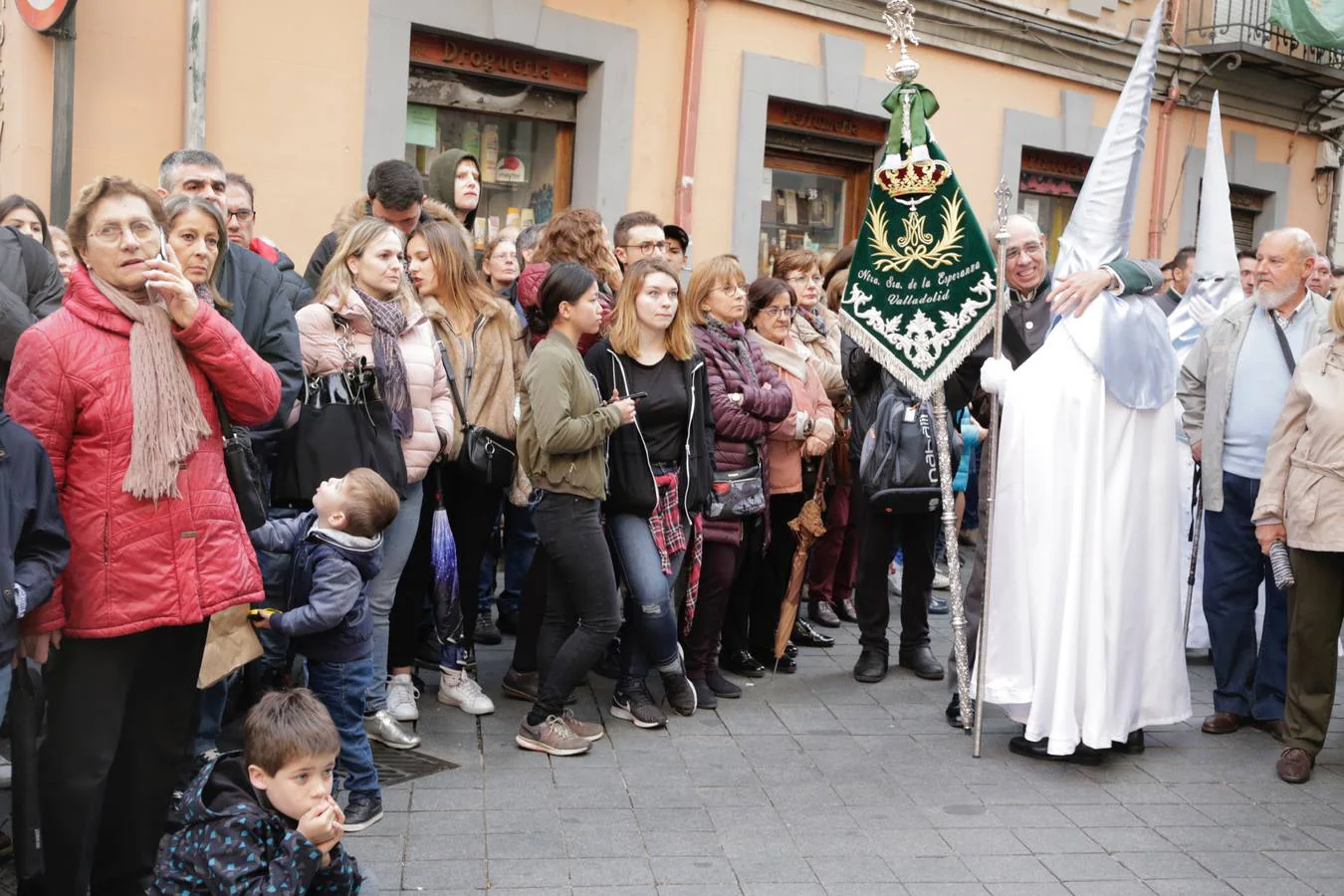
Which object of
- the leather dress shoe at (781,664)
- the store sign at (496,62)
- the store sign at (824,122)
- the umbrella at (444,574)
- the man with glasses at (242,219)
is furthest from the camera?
the store sign at (824,122)

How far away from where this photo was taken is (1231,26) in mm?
15977

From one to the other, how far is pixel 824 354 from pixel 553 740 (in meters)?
3.10

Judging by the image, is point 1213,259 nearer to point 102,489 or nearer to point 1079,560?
point 1079,560

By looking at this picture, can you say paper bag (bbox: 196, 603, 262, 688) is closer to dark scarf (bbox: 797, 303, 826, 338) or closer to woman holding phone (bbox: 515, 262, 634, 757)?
woman holding phone (bbox: 515, 262, 634, 757)

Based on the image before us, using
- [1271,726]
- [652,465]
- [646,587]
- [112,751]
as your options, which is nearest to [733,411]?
[652,465]

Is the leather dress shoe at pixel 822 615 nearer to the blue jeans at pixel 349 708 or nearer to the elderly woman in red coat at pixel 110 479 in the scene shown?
the blue jeans at pixel 349 708

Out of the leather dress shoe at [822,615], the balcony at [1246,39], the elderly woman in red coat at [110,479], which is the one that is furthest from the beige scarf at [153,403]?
the balcony at [1246,39]

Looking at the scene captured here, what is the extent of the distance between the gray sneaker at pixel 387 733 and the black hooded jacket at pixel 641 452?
123 cm

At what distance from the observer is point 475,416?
247 inches

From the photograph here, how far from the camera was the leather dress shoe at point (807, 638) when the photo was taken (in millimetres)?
7746

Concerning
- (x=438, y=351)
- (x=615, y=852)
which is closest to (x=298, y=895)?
(x=615, y=852)

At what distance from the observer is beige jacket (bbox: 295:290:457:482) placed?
5.32m

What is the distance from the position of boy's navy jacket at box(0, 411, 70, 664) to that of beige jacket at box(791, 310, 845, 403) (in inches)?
189

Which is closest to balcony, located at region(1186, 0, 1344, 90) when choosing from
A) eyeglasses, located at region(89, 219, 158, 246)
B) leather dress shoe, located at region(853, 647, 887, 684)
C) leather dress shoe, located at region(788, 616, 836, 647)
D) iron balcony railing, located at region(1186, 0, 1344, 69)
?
iron balcony railing, located at region(1186, 0, 1344, 69)
